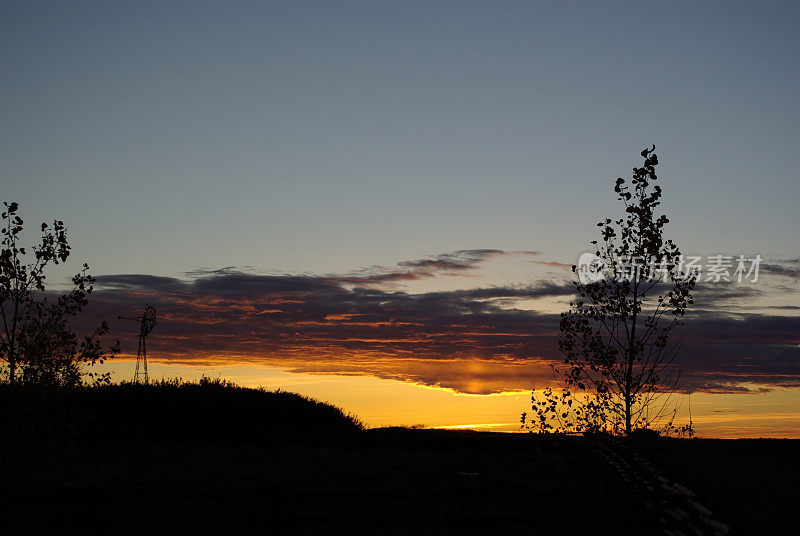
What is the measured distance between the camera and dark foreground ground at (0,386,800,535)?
56.1 ft

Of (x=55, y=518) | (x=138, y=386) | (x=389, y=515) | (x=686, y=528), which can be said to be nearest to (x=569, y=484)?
(x=389, y=515)

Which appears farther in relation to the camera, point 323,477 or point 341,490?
point 323,477

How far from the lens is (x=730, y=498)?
17.8 meters

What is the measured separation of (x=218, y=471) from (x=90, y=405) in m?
17.9

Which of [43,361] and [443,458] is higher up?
[43,361]

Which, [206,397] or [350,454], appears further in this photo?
[206,397]

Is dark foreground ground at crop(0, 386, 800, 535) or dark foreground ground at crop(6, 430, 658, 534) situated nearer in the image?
dark foreground ground at crop(6, 430, 658, 534)

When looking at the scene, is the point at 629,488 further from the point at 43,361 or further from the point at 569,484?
the point at 43,361


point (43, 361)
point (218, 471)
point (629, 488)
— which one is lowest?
point (218, 471)

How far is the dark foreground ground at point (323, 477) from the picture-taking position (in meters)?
17.1

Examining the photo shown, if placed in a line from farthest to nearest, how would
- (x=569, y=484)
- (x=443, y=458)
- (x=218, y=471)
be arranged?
(x=443, y=458) → (x=218, y=471) → (x=569, y=484)

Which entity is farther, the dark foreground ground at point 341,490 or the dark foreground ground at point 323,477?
the dark foreground ground at point 323,477

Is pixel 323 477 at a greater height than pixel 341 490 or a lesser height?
lesser

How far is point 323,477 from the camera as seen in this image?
27.8m
